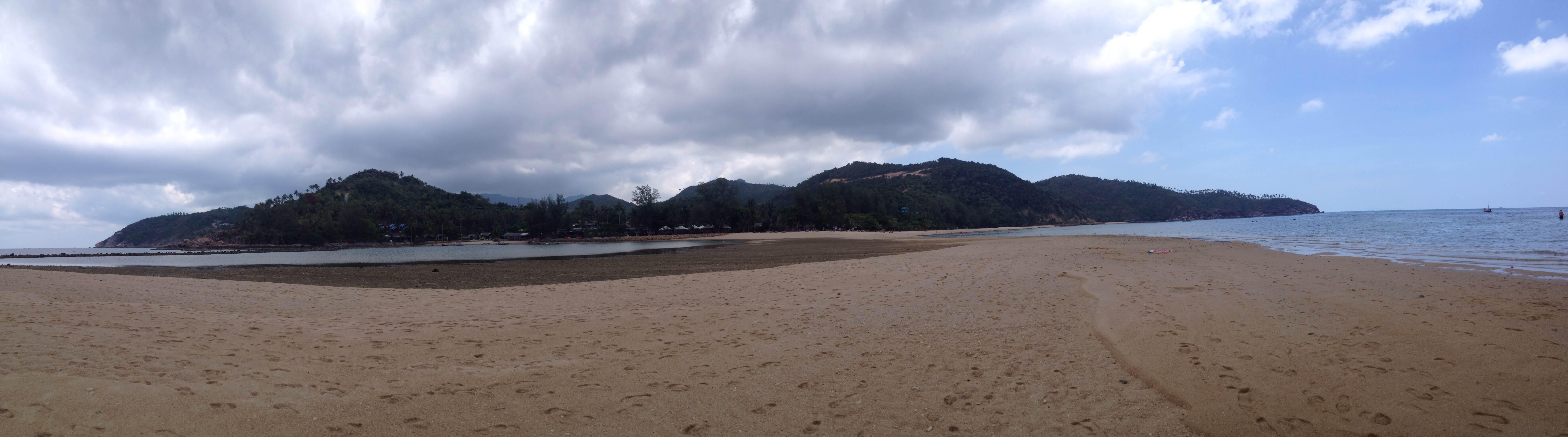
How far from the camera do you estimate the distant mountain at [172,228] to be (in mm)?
114125

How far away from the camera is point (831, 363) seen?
592cm

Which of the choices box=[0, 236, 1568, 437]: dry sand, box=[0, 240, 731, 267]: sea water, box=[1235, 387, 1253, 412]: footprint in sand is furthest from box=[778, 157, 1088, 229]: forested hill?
box=[1235, 387, 1253, 412]: footprint in sand

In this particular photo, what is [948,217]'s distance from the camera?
116 meters

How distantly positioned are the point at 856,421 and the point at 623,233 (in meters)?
110

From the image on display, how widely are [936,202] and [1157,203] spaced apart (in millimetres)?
77129

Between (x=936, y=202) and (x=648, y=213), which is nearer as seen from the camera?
(x=648, y=213)

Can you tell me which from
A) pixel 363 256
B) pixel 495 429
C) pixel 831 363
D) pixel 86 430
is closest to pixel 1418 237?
pixel 831 363

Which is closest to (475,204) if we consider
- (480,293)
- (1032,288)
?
(480,293)

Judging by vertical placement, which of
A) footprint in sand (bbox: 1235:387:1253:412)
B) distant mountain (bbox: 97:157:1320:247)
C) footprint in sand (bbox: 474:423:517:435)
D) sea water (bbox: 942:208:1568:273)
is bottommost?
footprint in sand (bbox: 1235:387:1253:412)

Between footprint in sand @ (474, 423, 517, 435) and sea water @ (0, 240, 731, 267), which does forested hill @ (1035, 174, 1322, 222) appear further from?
footprint in sand @ (474, 423, 517, 435)

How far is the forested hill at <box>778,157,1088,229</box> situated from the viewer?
105m

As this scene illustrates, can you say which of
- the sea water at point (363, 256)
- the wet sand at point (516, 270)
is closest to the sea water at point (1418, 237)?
the wet sand at point (516, 270)

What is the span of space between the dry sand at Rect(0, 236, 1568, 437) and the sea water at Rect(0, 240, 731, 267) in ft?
84.1

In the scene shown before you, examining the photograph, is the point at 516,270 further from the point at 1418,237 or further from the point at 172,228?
the point at 172,228
